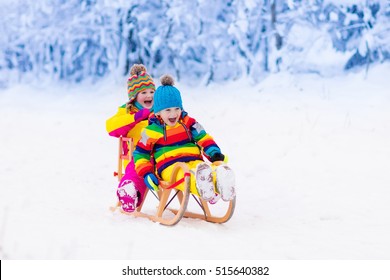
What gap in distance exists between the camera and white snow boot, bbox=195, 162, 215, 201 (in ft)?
12.0

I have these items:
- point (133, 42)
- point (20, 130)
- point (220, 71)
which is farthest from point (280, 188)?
point (133, 42)

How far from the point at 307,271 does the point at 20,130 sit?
780cm

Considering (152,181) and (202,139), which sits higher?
(202,139)

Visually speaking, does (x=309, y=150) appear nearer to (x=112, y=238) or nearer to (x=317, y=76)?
(x=317, y=76)

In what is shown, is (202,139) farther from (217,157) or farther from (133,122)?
(133,122)

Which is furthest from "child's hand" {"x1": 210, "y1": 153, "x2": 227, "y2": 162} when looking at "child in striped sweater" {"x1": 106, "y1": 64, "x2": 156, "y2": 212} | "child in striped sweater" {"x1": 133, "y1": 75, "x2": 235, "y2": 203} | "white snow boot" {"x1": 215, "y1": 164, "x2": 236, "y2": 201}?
"child in striped sweater" {"x1": 106, "y1": 64, "x2": 156, "y2": 212}

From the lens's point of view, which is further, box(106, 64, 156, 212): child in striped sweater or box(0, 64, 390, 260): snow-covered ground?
box(106, 64, 156, 212): child in striped sweater

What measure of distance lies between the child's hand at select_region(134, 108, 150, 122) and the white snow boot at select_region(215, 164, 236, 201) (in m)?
1.05

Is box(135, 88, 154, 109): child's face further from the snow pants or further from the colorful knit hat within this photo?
the snow pants

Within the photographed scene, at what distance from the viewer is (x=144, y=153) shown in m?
4.12

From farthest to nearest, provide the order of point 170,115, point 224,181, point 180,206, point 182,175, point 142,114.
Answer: point 142,114
point 180,206
point 170,115
point 182,175
point 224,181

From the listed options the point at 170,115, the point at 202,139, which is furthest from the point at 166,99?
the point at 202,139

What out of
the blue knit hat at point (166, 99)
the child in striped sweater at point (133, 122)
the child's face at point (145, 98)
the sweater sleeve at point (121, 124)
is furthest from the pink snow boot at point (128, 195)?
the child's face at point (145, 98)

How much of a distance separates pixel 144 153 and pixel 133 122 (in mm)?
496
